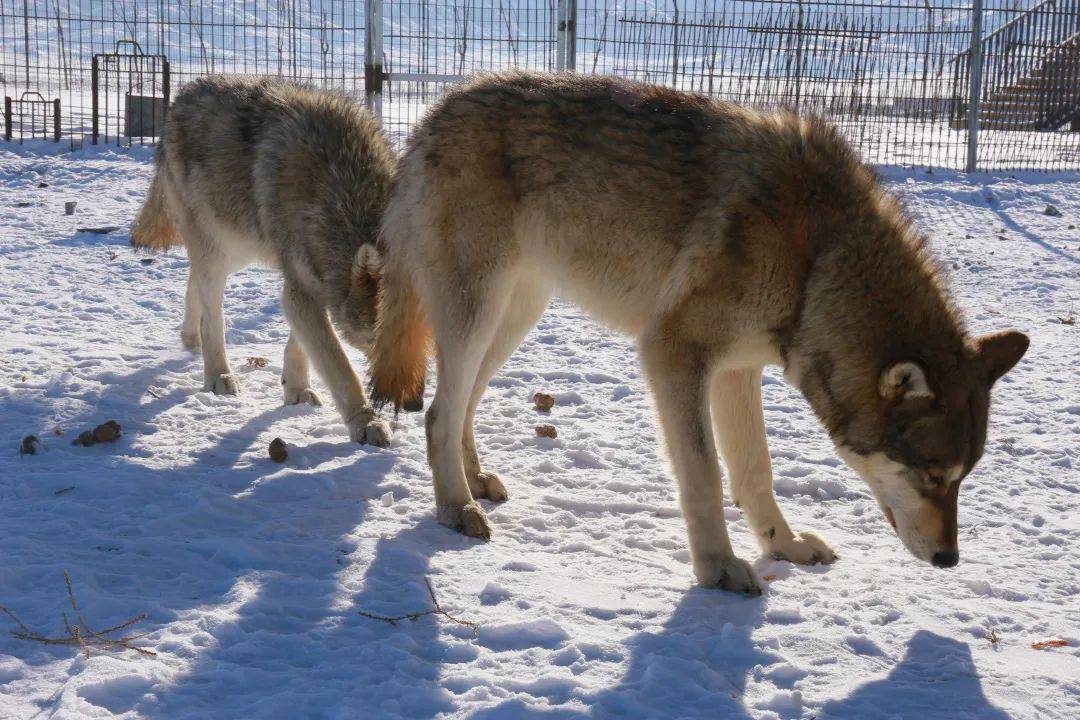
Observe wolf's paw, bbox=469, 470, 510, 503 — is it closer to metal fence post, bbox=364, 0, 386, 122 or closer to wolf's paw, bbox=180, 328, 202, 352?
wolf's paw, bbox=180, 328, 202, 352

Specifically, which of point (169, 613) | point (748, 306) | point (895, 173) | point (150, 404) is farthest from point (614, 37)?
point (169, 613)

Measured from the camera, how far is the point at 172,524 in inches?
157

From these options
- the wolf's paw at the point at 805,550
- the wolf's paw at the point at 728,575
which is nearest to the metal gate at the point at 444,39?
the wolf's paw at the point at 805,550

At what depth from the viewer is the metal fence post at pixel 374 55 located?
12844 millimetres

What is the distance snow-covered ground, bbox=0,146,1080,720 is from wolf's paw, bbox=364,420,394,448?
6 centimetres

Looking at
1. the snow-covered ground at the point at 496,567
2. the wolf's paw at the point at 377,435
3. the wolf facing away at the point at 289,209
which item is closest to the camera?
the snow-covered ground at the point at 496,567

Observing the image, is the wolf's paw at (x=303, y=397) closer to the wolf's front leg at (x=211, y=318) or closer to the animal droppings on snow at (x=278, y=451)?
the wolf's front leg at (x=211, y=318)

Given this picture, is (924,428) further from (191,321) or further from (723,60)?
(723,60)

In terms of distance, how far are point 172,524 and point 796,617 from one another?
2.31 m

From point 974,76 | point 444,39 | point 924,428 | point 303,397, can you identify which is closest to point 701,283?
point 924,428

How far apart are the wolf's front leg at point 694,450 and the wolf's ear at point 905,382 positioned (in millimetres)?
656

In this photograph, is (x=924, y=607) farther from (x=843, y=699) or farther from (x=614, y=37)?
(x=614, y=37)

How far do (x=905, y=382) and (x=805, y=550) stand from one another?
3.07 ft

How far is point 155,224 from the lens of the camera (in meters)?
7.29
